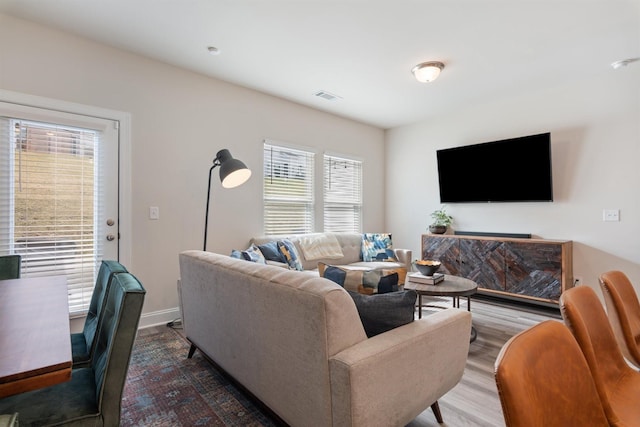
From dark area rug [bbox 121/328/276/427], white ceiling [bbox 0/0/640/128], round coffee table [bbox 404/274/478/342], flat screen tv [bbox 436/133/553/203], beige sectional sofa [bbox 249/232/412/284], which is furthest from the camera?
beige sectional sofa [bbox 249/232/412/284]

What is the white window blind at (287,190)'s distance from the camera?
4.12 metres

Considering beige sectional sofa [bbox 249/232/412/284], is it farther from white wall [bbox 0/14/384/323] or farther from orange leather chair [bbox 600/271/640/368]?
orange leather chair [bbox 600/271/640/368]

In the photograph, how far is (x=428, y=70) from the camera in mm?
3207

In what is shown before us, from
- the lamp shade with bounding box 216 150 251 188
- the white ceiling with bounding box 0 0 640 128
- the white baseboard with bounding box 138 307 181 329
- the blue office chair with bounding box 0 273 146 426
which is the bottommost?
the white baseboard with bounding box 138 307 181 329

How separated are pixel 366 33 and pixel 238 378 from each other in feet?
9.16

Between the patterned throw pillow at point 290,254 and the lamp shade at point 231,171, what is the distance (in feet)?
3.33

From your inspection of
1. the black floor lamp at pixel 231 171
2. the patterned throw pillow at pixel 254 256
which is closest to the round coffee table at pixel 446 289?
the patterned throw pillow at pixel 254 256

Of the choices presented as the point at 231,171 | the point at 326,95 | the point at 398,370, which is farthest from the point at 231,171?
the point at 398,370

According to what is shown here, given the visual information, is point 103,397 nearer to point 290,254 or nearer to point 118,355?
point 118,355

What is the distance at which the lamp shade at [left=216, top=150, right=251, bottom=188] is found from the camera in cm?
278

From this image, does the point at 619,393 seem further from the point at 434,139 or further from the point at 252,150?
the point at 434,139

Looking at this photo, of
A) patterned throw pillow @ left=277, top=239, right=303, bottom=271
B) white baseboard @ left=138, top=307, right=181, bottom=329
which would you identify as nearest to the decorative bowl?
patterned throw pillow @ left=277, top=239, right=303, bottom=271

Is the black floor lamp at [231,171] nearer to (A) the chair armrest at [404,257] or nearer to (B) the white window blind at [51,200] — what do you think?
(B) the white window blind at [51,200]

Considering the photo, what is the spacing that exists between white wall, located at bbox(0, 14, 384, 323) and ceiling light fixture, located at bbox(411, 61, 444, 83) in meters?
1.79
